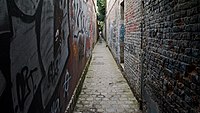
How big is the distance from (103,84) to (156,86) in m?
4.51

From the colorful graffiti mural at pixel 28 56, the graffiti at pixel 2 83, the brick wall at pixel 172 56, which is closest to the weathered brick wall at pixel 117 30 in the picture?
the brick wall at pixel 172 56

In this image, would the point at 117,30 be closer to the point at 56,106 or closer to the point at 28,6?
the point at 56,106

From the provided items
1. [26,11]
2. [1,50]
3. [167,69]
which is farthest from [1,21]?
[167,69]

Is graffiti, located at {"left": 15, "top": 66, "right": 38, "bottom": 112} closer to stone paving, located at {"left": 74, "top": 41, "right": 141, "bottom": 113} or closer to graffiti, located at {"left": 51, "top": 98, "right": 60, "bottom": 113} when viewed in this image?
graffiti, located at {"left": 51, "top": 98, "right": 60, "bottom": 113}

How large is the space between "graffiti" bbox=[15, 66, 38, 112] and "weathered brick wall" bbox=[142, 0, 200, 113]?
165cm

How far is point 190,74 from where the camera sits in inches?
110

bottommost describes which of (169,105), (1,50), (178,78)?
(169,105)

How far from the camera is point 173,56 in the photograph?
132 inches

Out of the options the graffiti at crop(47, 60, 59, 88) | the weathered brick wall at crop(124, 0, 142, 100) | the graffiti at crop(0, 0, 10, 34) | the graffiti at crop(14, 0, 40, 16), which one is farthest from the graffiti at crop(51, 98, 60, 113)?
the weathered brick wall at crop(124, 0, 142, 100)

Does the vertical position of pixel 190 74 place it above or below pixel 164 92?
above

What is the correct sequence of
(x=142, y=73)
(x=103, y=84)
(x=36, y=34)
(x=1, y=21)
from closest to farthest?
(x=1, y=21), (x=36, y=34), (x=142, y=73), (x=103, y=84)

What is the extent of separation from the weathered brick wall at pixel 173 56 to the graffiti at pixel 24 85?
1.65 metres

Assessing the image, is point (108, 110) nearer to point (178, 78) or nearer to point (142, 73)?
point (142, 73)

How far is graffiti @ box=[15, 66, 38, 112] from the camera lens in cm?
215
